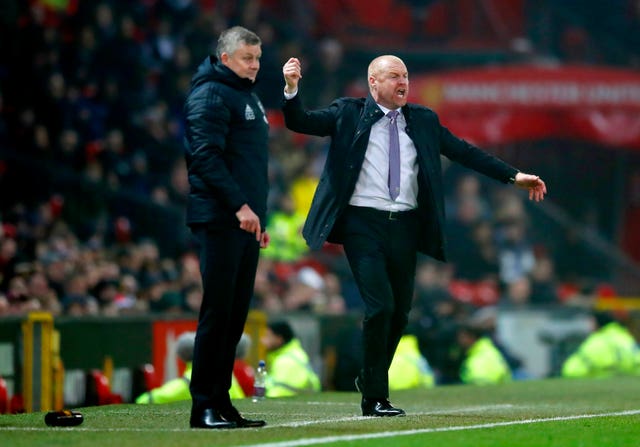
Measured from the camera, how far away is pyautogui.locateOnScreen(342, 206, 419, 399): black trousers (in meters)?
8.92

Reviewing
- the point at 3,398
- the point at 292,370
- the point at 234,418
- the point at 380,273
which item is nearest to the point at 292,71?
the point at 380,273

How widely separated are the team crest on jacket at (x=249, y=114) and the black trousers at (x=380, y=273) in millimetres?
1281

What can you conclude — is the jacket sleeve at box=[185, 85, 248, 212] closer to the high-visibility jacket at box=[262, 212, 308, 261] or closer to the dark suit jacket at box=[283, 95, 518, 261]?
the dark suit jacket at box=[283, 95, 518, 261]

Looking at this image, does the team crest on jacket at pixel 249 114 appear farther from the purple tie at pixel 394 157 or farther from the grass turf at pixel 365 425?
the grass turf at pixel 365 425

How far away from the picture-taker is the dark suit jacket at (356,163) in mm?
8984

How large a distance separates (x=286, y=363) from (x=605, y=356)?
215 inches

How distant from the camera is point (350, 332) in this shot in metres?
17.2

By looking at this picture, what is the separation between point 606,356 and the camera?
60.9 ft

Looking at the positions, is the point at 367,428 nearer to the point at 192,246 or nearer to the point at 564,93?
the point at 192,246

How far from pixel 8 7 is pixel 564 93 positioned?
992 centimetres

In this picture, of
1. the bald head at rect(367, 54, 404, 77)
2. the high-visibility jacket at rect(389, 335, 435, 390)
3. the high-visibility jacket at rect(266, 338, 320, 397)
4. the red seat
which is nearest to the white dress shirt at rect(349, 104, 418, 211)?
the bald head at rect(367, 54, 404, 77)

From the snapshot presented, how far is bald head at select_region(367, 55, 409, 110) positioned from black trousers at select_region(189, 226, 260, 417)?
1.53m

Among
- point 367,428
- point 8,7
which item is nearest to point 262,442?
point 367,428

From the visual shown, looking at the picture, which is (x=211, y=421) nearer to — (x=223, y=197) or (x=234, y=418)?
(x=234, y=418)
